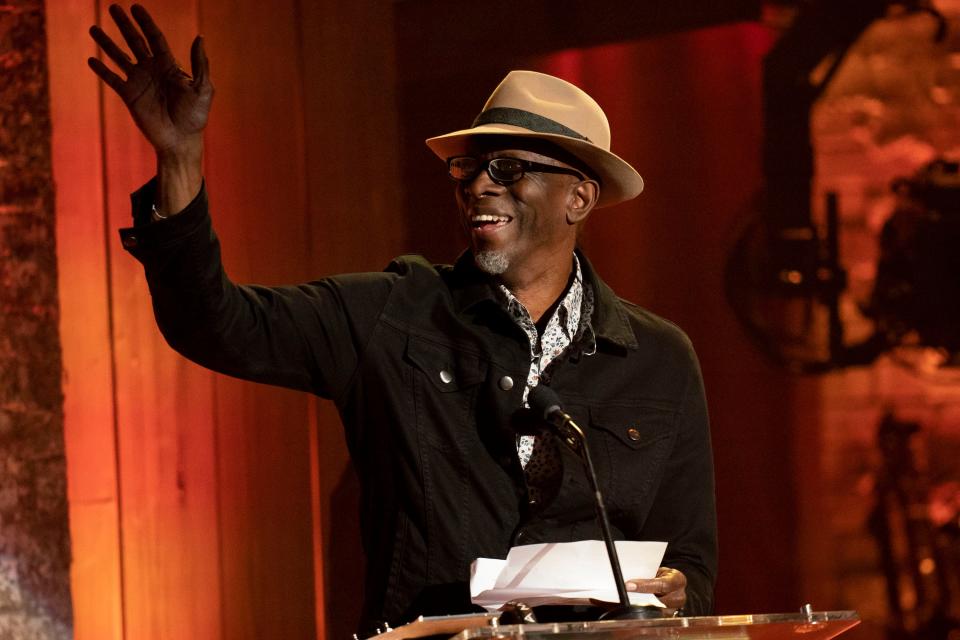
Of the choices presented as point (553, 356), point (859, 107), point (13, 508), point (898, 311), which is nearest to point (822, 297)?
point (898, 311)

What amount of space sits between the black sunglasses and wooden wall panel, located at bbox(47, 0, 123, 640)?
1156 millimetres

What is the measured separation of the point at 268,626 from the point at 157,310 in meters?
1.57

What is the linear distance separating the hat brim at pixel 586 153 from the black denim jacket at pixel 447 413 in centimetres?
27

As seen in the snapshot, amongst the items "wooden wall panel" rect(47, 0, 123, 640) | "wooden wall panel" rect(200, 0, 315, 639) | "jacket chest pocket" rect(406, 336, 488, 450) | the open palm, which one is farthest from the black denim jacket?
"wooden wall panel" rect(47, 0, 123, 640)

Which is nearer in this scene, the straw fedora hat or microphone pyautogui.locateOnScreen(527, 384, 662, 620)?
microphone pyautogui.locateOnScreen(527, 384, 662, 620)

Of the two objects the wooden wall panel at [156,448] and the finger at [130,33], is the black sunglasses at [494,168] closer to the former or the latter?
the finger at [130,33]

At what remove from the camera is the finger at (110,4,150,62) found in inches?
75.5

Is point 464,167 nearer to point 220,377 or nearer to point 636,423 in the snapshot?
point 636,423

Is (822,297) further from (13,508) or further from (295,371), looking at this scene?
(13,508)

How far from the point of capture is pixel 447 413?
2496 mm

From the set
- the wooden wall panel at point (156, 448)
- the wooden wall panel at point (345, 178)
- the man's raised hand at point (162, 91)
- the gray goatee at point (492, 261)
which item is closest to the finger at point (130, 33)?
the man's raised hand at point (162, 91)

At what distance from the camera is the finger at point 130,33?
6.29 feet

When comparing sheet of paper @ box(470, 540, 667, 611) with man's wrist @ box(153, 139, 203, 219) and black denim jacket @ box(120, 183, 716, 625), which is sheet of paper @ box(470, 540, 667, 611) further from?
man's wrist @ box(153, 139, 203, 219)

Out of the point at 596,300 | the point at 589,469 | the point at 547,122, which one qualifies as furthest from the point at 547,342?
the point at 589,469
